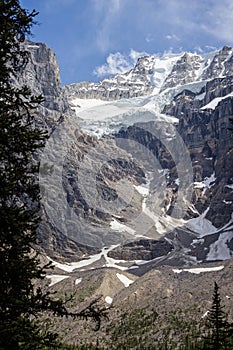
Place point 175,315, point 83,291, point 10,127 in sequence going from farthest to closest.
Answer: point 83,291 < point 175,315 < point 10,127

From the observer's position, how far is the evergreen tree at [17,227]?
31.4 feet

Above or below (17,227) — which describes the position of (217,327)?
below

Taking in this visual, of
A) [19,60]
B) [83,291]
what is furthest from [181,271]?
[19,60]

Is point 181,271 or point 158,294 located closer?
point 158,294

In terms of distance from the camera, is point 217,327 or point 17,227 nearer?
point 17,227

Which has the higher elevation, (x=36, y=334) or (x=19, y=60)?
(x=19, y=60)

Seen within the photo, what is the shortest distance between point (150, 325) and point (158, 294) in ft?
87.2

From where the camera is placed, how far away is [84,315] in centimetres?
996

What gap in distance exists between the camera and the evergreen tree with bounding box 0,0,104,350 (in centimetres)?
957

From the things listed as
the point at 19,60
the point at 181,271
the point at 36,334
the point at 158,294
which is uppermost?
the point at 181,271

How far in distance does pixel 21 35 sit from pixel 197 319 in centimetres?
8552

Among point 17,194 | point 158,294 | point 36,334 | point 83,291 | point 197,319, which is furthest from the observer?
point 83,291

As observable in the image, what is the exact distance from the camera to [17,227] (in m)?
10.0

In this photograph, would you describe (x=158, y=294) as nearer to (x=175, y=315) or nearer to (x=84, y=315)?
(x=175, y=315)
